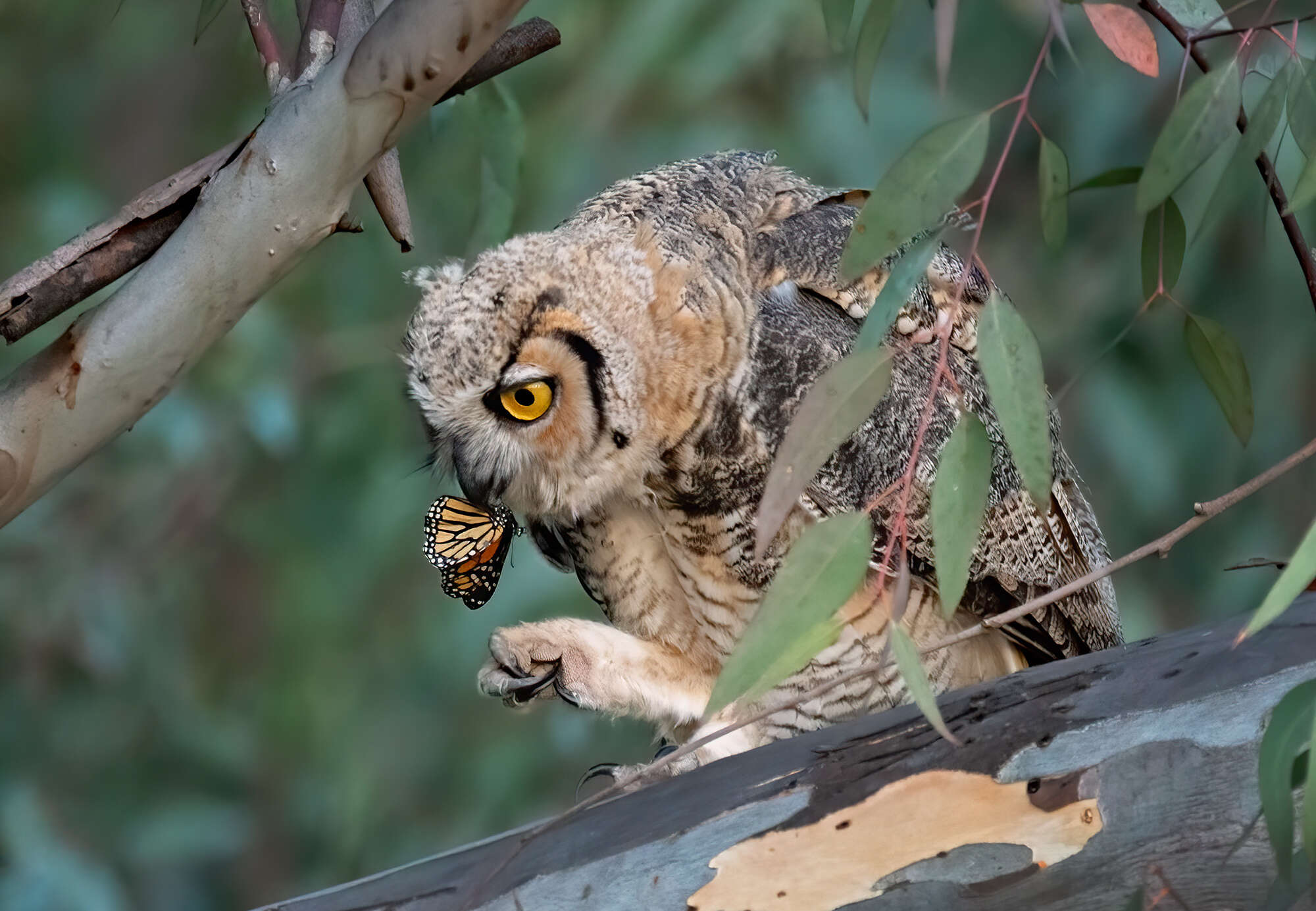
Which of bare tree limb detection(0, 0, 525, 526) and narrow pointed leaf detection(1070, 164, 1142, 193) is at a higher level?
bare tree limb detection(0, 0, 525, 526)

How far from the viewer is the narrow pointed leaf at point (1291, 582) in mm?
735

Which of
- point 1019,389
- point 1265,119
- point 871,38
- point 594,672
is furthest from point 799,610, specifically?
point 594,672

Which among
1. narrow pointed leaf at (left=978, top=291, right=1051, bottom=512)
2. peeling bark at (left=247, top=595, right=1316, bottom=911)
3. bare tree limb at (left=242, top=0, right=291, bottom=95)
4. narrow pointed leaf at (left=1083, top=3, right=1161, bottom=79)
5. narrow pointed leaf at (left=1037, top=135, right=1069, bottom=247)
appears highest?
bare tree limb at (left=242, top=0, right=291, bottom=95)

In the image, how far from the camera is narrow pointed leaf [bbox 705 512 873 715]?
0.86m

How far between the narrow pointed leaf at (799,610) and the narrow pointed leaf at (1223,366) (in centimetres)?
42

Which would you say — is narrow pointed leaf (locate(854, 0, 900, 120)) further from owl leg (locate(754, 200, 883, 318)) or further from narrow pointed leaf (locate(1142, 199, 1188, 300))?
owl leg (locate(754, 200, 883, 318))

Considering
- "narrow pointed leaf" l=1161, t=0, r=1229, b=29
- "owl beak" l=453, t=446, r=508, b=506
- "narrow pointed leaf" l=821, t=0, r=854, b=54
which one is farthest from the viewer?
"owl beak" l=453, t=446, r=508, b=506

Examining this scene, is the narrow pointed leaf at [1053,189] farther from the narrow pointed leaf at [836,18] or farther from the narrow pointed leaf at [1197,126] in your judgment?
the narrow pointed leaf at [836,18]

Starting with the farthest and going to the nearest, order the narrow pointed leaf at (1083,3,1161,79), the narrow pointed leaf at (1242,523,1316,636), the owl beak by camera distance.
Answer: the owl beak < the narrow pointed leaf at (1083,3,1161,79) < the narrow pointed leaf at (1242,523,1316,636)

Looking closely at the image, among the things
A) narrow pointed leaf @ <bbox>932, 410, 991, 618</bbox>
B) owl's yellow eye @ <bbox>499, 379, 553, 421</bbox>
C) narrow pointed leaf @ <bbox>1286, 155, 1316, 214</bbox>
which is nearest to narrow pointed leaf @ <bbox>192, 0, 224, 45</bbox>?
owl's yellow eye @ <bbox>499, 379, 553, 421</bbox>

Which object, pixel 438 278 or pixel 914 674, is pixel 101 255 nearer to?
pixel 438 278

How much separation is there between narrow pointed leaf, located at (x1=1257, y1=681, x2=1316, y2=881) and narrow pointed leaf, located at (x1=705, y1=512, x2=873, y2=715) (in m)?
0.27

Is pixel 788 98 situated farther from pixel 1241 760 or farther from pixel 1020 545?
pixel 1241 760

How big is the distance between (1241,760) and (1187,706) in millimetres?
53
